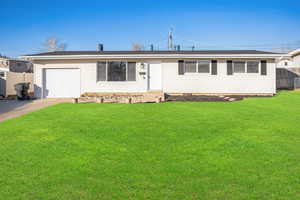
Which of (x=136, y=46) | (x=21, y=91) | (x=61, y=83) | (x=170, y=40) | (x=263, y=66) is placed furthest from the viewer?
(x=136, y=46)

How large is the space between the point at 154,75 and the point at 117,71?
2.35 meters

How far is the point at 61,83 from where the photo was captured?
50.2ft

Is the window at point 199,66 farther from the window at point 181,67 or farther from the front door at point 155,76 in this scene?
the front door at point 155,76

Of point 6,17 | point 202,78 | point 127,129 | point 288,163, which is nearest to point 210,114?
point 127,129

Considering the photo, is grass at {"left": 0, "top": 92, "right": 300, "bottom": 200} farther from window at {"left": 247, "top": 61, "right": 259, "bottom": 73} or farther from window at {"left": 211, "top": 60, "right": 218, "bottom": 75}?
window at {"left": 247, "top": 61, "right": 259, "bottom": 73}

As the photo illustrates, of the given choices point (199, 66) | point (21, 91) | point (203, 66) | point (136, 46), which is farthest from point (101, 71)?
point (136, 46)

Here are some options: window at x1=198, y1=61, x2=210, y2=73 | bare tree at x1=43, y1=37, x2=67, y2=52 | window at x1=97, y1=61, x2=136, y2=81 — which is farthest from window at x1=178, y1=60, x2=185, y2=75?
bare tree at x1=43, y1=37, x2=67, y2=52

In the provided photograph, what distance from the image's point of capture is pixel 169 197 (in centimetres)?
285

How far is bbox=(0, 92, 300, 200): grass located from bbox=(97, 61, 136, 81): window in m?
8.39

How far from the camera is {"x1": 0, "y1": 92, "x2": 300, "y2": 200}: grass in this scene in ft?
9.87

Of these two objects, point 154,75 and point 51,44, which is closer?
point 154,75

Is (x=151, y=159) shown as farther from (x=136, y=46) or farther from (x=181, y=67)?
(x=136, y=46)

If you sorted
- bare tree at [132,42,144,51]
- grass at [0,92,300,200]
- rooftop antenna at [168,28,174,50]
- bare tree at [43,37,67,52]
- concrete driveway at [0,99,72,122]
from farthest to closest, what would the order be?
bare tree at [43,37,67,52]
bare tree at [132,42,144,51]
rooftop antenna at [168,28,174,50]
concrete driveway at [0,99,72,122]
grass at [0,92,300,200]

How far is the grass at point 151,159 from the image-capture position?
3.01m
